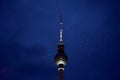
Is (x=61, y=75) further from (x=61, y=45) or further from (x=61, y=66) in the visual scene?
(x=61, y=45)

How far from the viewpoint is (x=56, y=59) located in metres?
146

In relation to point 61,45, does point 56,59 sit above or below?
below

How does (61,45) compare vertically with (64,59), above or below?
above

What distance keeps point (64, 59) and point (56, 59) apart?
4228 millimetres

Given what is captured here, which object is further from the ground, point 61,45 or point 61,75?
point 61,45

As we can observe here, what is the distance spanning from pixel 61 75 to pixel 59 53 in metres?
11.6

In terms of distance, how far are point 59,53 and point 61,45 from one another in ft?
28.3

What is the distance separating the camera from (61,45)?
154125 millimetres

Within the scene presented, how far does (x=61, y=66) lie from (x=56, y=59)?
15.1 feet

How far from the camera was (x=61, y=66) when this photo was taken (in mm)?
146250

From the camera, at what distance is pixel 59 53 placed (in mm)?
146625

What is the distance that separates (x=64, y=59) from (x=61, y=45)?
1160cm

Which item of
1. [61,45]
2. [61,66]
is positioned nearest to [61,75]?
[61,66]
